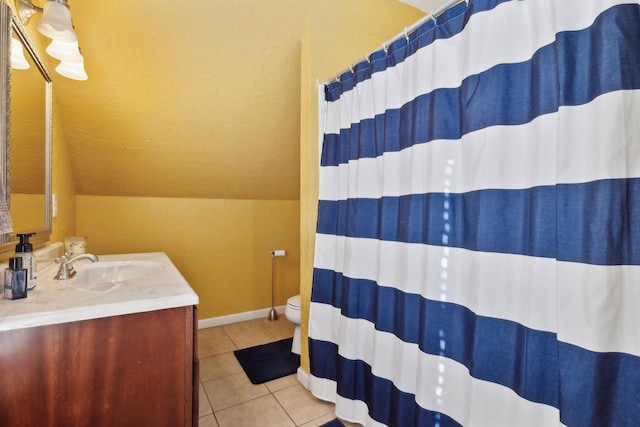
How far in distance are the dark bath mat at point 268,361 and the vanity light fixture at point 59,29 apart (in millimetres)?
2002

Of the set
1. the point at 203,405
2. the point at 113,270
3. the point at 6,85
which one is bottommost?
the point at 203,405

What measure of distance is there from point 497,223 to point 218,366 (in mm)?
2088

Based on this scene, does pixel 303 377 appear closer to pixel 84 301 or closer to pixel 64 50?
pixel 84 301

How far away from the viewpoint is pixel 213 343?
8.11 ft

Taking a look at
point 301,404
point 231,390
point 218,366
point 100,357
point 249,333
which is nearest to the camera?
point 100,357

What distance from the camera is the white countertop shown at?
31.5 inches

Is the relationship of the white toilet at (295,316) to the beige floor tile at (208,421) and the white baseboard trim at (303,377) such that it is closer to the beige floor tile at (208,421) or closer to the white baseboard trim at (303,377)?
the white baseboard trim at (303,377)

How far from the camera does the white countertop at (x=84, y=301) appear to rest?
31.5 inches

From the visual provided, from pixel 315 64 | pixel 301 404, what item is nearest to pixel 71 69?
pixel 315 64

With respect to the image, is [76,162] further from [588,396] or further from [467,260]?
[588,396]

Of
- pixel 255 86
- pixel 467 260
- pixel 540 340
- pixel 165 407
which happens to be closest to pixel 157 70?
pixel 255 86

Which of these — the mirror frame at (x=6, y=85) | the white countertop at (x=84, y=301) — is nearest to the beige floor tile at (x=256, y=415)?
the white countertop at (x=84, y=301)

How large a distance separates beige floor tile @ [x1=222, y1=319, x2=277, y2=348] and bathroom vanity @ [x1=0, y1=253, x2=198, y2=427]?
151cm

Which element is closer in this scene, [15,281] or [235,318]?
[15,281]
